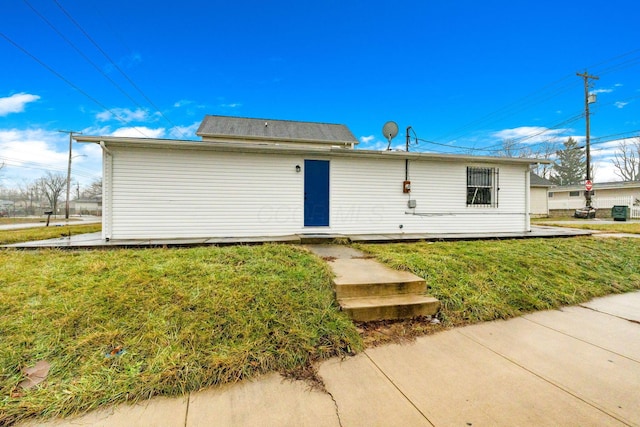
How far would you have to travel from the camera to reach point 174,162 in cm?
661

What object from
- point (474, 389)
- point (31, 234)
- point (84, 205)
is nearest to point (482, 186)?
point (474, 389)

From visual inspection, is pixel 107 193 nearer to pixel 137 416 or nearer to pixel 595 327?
pixel 137 416

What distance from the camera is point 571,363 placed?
2242mm

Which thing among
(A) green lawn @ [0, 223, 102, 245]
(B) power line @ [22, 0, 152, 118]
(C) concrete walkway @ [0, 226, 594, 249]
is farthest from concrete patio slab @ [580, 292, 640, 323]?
(B) power line @ [22, 0, 152, 118]

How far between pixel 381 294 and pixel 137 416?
8.04 ft

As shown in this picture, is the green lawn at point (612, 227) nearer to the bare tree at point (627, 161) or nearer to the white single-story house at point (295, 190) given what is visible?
the white single-story house at point (295, 190)

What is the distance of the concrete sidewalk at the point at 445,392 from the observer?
166 cm

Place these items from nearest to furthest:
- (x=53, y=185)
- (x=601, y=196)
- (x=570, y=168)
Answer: (x=601, y=196)
(x=570, y=168)
(x=53, y=185)

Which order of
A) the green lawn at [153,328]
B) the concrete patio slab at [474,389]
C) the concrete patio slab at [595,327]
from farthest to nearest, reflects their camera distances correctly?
the concrete patio slab at [595,327]
the green lawn at [153,328]
the concrete patio slab at [474,389]

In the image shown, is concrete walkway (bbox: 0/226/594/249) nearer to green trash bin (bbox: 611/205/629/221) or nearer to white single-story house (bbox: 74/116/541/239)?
white single-story house (bbox: 74/116/541/239)

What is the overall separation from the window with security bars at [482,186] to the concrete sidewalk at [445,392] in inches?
232

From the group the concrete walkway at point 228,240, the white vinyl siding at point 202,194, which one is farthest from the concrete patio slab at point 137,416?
the white vinyl siding at point 202,194

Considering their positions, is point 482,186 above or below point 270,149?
below

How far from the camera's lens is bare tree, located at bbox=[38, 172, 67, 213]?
39.3 metres
